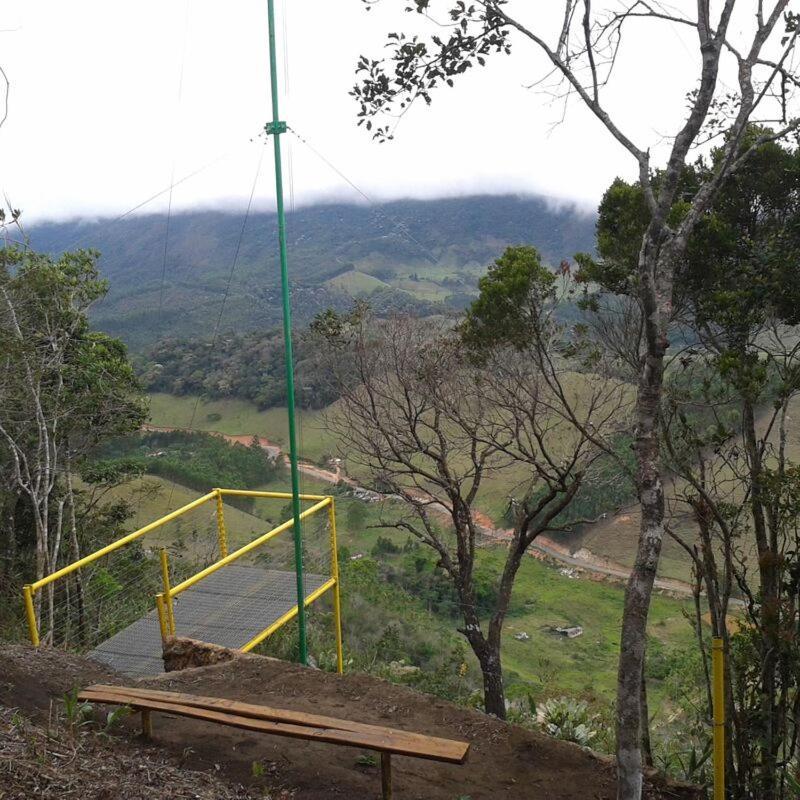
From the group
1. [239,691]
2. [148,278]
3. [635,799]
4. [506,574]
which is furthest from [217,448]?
[635,799]

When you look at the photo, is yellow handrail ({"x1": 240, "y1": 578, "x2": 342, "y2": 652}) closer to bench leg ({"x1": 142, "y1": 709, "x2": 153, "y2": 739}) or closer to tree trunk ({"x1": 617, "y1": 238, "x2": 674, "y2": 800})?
bench leg ({"x1": 142, "y1": 709, "x2": 153, "y2": 739})

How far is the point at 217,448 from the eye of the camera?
34.7 metres

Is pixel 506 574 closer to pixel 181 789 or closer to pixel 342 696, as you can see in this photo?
pixel 342 696

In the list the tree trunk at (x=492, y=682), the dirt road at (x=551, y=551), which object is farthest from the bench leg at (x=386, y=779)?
the dirt road at (x=551, y=551)

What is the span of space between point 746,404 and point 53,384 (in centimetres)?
1055

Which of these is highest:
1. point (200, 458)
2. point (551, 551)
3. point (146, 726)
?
point (146, 726)

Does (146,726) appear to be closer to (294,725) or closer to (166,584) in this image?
(294,725)

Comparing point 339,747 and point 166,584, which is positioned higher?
point 166,584

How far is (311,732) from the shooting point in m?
3.87

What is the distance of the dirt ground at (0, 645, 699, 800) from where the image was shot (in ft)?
13.8

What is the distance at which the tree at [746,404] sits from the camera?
485 cm

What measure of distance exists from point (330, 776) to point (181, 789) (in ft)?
3.07

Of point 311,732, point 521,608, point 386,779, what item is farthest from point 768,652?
point 521,608

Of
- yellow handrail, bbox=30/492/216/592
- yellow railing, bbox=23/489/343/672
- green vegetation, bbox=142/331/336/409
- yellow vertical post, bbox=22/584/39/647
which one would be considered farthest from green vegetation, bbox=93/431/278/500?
yellow vertical post, bbox=22/584/39/647
